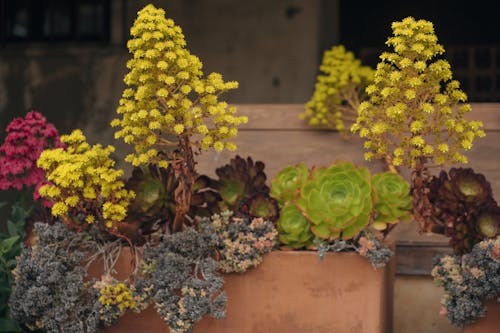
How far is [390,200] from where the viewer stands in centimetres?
251

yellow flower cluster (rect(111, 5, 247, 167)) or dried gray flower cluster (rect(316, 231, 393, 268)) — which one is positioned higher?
yellow flower cluster (rect(111, 5, 247, 167))

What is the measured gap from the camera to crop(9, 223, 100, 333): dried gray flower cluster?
8.12 ft

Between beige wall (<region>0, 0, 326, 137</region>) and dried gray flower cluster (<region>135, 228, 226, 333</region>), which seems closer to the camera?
dried gray flower cluster (<region>135, 228, 226, 333</region>)

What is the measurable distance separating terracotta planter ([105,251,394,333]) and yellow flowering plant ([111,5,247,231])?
1.00 ft

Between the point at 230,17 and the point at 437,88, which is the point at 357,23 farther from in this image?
the point at 437,88

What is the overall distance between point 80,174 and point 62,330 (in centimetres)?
44

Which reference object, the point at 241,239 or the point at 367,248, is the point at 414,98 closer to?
the point at 367,248

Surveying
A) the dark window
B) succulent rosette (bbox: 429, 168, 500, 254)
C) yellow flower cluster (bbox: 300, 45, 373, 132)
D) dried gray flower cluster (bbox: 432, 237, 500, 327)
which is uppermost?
the dark window

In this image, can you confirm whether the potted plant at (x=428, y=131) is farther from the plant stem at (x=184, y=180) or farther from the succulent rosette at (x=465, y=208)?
the plant stem at (x=184, y=180)

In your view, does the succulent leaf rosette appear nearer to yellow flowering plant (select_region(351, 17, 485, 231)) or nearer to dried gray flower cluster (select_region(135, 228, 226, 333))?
yellow flowering plant (select_region(351, 17, 485, 231))

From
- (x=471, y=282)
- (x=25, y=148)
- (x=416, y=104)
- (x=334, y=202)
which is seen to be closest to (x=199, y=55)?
(x=25, y=148)

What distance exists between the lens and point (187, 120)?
8.44ft

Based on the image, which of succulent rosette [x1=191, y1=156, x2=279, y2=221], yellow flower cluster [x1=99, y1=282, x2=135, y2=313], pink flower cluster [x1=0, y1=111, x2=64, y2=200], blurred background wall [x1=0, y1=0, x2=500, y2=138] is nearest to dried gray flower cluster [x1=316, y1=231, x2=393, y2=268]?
succulent rosette [x1=191, y1=156, x2=279, y2=221]

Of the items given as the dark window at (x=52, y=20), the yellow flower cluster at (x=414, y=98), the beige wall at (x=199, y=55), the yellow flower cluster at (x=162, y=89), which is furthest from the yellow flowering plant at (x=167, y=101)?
the dark window at (x=52, y=20)
